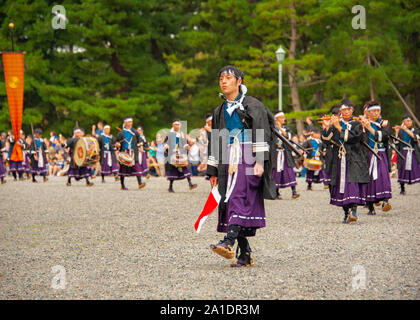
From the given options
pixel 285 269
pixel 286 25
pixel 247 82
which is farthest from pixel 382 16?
pixel 285 269

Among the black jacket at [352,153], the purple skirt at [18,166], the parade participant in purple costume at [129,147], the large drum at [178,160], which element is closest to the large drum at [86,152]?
the parade participant in purple costume at [129,147]

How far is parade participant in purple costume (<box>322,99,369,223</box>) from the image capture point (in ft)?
30.5

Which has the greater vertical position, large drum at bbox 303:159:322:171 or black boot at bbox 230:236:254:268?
large drum at bbox 303:159:322:171

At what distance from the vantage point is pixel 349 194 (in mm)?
9297

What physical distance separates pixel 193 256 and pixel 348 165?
3850 millimetres

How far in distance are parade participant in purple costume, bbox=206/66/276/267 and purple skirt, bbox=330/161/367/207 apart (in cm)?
365

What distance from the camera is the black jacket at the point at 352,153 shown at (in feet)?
30.5

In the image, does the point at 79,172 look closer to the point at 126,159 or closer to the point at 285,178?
the point at 126,159

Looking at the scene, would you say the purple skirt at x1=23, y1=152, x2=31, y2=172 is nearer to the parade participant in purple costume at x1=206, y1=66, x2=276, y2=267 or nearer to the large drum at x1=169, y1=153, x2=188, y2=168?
the large drum at x1=169, y1=153, x2=188, y2=168

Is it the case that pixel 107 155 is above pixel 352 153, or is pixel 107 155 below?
below

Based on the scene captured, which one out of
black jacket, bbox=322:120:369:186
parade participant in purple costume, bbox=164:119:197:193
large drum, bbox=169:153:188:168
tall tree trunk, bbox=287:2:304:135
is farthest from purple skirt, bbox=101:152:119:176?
black jacket, bbox=322:120:369:186

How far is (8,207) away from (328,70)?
18.6 metres

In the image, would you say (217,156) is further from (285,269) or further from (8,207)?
(8,207)

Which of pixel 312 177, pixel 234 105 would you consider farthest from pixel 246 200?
pixel 312 177
